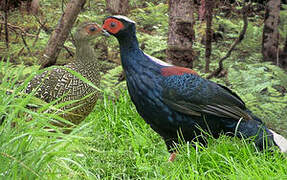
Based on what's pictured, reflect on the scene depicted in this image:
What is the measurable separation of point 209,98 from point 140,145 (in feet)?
2.76

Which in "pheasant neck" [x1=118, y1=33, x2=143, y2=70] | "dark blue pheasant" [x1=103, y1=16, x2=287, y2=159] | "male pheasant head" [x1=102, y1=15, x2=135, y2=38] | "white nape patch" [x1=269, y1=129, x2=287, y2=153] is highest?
"male pheasant head" [x1=102, y1=15, x2=135, y2=38]

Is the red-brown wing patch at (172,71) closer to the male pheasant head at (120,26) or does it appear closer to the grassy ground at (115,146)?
the male pheasant head at (120,26)

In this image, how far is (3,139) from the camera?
6.72ft

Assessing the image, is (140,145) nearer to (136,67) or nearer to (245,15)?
(136,67)

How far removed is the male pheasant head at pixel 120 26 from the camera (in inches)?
135

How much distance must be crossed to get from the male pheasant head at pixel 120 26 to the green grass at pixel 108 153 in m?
0.86

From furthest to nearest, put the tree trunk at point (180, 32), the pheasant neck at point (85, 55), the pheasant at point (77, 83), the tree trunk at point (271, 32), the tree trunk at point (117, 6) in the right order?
the tree trunk at point (271, 32) → the tree trunk at point (117, 6) → the tree trunk at point (180, 32) → the pheasant neck at point (85, 55) → the pheasant at point (77, 83)

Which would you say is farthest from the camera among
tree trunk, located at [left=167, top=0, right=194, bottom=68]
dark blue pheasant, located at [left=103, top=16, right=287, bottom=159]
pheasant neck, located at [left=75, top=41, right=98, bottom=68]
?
tree trunk, located at [left=167, top=0, right=194, bottom=68]

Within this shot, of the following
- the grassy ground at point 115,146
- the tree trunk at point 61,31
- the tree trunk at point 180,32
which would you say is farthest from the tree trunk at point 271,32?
the tree trunk at point 61,31

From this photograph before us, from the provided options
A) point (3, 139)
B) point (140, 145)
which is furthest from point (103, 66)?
point (3, 139)

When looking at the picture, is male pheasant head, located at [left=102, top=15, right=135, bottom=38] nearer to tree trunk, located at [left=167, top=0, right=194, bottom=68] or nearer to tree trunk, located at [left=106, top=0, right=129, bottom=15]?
tree trunk, located at [left=167, top=0, right=194, bottom=68]

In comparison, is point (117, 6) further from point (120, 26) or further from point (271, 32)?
point (271, 32)

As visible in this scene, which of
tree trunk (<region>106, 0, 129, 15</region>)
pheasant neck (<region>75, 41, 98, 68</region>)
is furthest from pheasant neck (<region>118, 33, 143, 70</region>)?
tree trunk (<region>106, 0, 129, 15</region>)

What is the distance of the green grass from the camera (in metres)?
2.04
